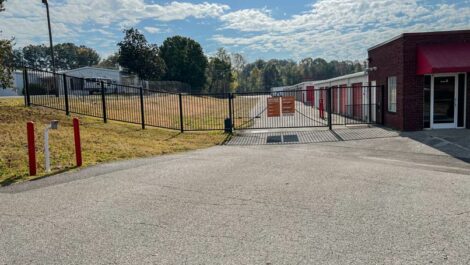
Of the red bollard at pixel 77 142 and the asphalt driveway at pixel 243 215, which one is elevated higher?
the red bollard at pixel 77 142

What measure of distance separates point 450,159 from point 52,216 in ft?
31.2

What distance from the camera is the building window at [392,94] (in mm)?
16859

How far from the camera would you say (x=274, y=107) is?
712 inches

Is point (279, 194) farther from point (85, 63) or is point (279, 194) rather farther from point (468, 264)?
point (85, 63)

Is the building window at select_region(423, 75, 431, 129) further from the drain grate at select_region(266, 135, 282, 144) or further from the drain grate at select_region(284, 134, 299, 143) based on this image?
the drain grate at select_region(266, 135, 282, 144)

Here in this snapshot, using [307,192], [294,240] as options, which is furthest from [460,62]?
[294,240]

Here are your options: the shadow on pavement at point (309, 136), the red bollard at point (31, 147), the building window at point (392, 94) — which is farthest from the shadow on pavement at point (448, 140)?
the red bollard at point (31, 147)

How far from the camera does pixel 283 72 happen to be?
157000 millimetres

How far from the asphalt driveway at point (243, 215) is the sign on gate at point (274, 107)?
8616mm

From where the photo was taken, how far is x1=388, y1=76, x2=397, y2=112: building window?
1686 cm

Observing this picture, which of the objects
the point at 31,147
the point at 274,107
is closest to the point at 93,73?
the point at 274,107

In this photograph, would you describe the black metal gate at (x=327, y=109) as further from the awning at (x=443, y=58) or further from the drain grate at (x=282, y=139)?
the awning at (x=443, y=58)

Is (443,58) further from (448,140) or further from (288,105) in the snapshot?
(288,105)

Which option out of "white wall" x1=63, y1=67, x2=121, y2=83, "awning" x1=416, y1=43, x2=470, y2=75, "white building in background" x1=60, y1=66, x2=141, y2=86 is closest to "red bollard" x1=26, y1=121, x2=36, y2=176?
"awning" x1=416, y1=43, x2=470, y2=75
